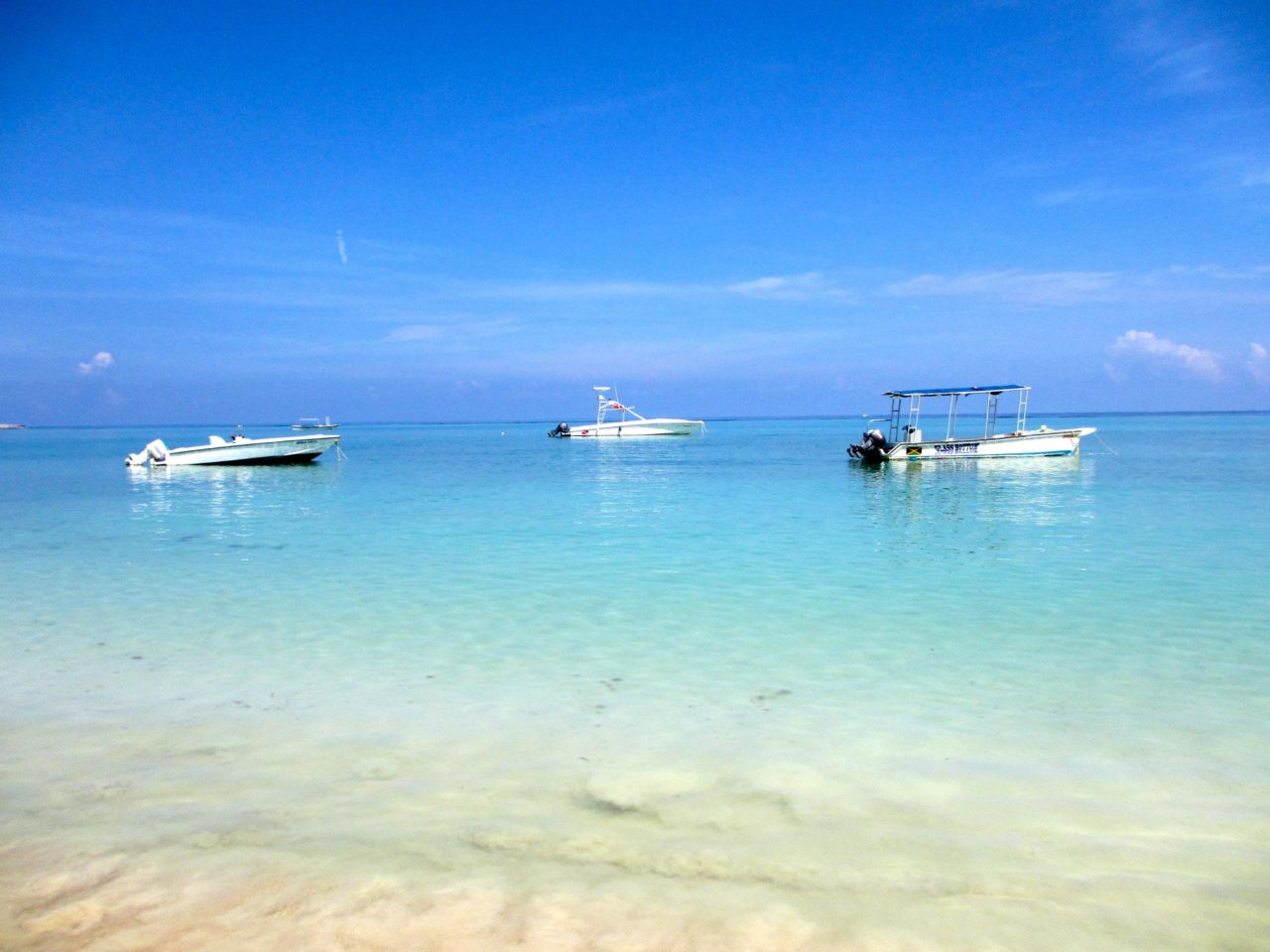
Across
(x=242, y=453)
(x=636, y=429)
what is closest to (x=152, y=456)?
(x=242, y=453)

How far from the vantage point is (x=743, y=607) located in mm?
9727

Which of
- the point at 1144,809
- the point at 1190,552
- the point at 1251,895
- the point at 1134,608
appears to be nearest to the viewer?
the point at 1251,895

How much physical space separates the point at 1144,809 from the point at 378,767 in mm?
4318

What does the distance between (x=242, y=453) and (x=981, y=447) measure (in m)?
33.1

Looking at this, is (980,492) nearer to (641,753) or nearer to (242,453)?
(641,753)

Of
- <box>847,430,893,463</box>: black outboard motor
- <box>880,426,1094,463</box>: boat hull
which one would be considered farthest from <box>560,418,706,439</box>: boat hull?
<box>880,426,1094,463</box>: boat hull

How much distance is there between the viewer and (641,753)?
5.36 meters

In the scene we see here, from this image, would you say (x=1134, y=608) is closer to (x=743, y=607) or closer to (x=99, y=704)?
(x=743, y=607)

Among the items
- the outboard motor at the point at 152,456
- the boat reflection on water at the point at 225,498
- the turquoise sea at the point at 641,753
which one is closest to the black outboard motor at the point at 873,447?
the boat reflection on water at the point at 225,498

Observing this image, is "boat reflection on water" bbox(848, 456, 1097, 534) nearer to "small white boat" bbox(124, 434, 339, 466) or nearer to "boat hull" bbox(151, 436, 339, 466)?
"boat hull" bbox(151, 436, 339, 466)

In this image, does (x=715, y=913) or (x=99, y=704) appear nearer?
(x=715, y=913)

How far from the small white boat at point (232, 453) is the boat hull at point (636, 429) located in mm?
42402

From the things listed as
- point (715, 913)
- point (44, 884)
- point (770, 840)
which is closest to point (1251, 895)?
point (770, 840)

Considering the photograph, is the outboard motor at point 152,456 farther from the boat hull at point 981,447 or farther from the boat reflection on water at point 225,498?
the boat hull at point 981,447
